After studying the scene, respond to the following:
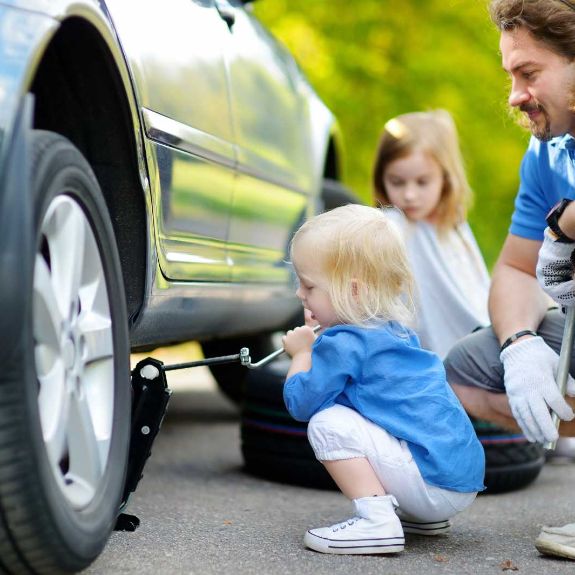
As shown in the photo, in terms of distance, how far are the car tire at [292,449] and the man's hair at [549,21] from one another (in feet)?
4.10

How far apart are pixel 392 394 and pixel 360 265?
0.30 m

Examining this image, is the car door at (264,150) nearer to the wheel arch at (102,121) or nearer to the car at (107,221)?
the car at (107,221)

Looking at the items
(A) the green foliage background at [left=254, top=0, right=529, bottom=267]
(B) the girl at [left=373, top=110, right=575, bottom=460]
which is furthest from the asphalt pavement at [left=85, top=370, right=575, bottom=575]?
(A) the green foliage background at [left=254, top=0, right=529, bottom=267]

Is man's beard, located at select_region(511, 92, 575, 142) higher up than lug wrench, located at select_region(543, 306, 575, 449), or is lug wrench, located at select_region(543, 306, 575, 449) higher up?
man's beard, located at select_region(511, 92, 575, 142)

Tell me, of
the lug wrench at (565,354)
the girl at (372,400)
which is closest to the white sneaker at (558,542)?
the girl at (372,400)

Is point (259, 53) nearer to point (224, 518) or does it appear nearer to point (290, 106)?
point (290, 106)

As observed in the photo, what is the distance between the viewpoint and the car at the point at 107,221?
1595 mm

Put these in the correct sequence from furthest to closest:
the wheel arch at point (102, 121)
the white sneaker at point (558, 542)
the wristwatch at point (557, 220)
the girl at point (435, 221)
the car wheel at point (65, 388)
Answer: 1. the girl at point (435, 221)
2. the wristwatch at point (557, 220)
3. the white sneaker at point (558, 542)
4. the wheel arch at point (102, 121)
5. the car wheel at point (65, 388)

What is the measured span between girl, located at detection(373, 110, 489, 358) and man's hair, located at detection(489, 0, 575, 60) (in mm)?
1185

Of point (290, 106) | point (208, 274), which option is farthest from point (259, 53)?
point (208, 274)

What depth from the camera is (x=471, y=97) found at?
8852 millimetres

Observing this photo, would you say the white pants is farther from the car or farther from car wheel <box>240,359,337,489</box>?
car wheel <box>240,359,337,489</box>

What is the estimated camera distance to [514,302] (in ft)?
9.39

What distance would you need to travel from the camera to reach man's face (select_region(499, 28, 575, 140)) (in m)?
2.52
